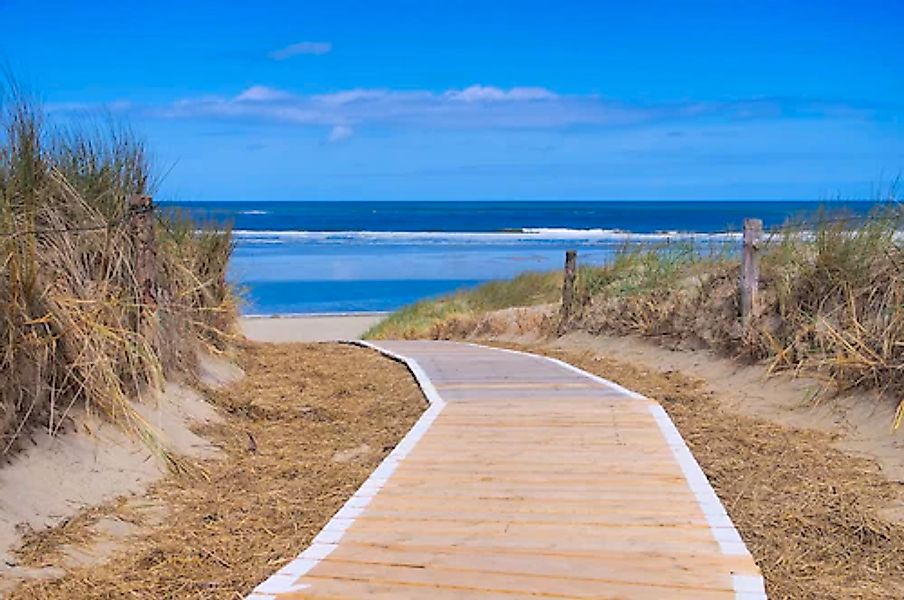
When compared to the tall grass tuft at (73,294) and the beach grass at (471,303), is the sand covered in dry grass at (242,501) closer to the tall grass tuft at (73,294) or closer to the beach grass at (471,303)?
the tall grass tuft at (73,294)

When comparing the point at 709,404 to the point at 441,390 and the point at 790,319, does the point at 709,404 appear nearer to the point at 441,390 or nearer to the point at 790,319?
the point at 790,319

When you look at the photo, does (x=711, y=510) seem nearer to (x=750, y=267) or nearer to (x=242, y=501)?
(x=242, y=501)

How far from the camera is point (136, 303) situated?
691 centimetres

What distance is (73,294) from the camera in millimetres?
5996

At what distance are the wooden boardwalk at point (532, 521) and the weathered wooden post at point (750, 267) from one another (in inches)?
98.9

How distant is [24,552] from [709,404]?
5.92 m

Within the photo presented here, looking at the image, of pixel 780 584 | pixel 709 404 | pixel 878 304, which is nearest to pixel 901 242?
pixel 878 304

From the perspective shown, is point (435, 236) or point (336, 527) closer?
point (336, 527)

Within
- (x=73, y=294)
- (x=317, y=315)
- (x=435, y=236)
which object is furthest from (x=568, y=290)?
(x=435, y=236)

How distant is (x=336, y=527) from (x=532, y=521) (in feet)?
3.21

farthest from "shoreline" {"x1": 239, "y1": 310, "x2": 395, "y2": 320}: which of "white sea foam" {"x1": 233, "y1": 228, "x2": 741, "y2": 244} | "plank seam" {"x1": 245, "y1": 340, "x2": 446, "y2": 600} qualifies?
"white sea foam" {"x1": 233, "y1": 228, "x2": 741, "y2": 244}

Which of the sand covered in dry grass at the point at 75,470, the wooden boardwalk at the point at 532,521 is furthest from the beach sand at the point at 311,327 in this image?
the wooden boardwalk at the point at 532,521

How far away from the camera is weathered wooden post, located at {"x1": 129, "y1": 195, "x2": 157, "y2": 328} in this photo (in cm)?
702

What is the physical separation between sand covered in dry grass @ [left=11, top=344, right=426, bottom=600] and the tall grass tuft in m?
0.60
